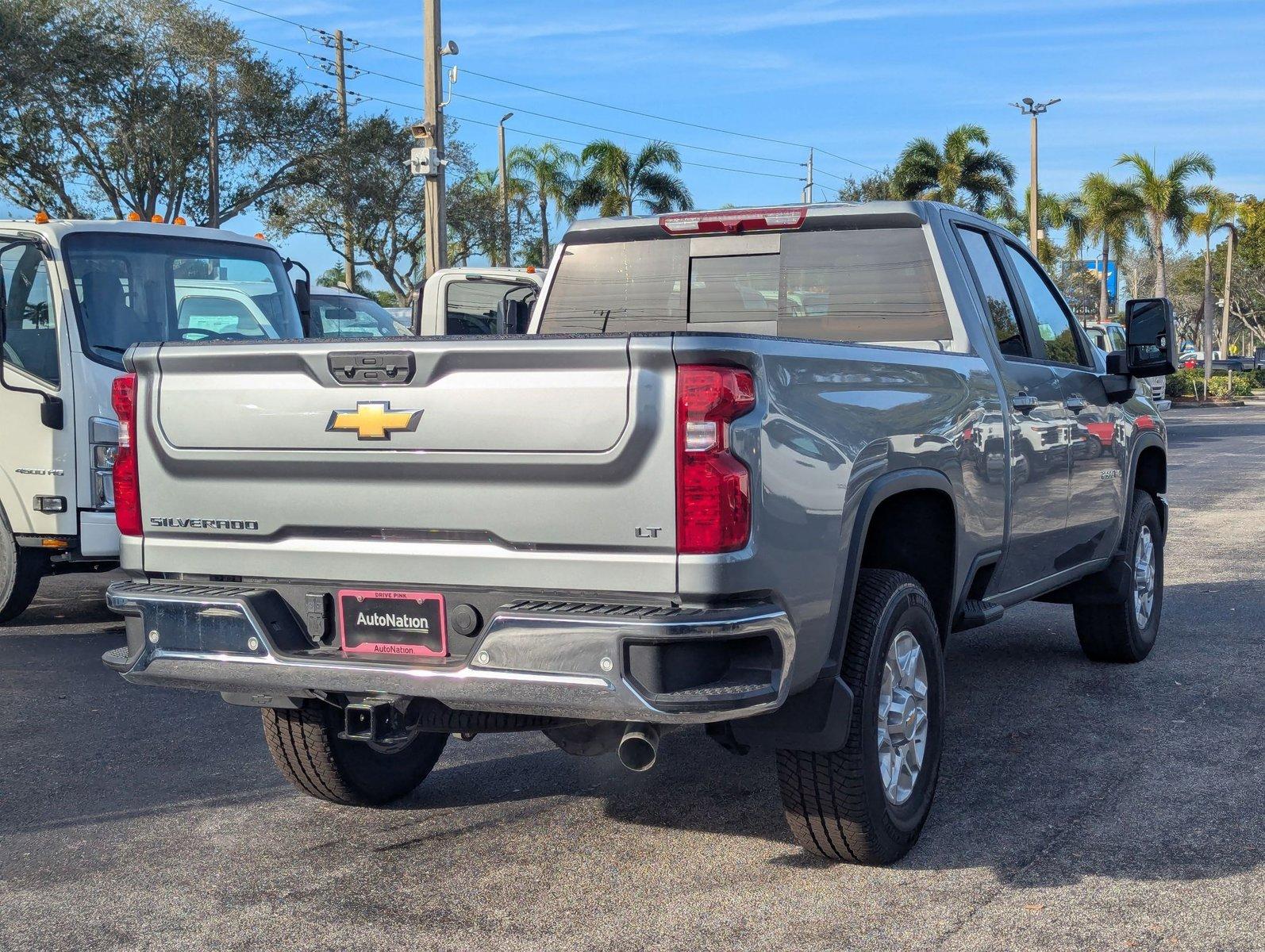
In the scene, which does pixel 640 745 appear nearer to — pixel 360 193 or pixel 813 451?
pixel 813 451

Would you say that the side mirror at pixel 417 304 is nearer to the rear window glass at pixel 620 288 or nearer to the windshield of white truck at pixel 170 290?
the windshield of white truck at pixel 170 290

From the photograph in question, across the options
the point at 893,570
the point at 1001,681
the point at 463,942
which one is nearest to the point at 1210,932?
the point at 893,570

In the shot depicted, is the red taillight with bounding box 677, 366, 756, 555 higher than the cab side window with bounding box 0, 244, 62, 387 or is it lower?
lower

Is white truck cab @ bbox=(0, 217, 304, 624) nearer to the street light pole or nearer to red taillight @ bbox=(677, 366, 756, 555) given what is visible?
red taillight @ bbox=(677, 366, 756, 555)

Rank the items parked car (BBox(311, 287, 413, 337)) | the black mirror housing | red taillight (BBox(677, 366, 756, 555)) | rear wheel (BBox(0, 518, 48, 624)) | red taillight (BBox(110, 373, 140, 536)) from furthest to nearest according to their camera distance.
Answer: parked car (BBox(311, 287, 413, 337)), rear wheel (BBox(0, 518, 48, 624)), the black mirror housing, red taillight (BBox(110, 373, 140, 536)), red taillight (BBox(677, 366, 756, 555))

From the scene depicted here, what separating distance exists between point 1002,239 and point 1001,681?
2.13 metres

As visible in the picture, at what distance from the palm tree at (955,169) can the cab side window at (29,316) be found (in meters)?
45.7

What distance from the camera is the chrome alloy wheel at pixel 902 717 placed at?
14.5 feet

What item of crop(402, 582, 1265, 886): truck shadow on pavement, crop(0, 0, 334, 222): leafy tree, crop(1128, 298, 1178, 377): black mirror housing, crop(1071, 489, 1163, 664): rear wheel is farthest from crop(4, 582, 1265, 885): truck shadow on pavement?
crop(0, 0, 334, 222): leafy tree

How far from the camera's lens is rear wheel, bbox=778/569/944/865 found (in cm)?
419

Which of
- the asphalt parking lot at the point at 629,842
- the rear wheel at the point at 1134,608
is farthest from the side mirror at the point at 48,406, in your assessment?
the rear wheel at the point at 1134,608

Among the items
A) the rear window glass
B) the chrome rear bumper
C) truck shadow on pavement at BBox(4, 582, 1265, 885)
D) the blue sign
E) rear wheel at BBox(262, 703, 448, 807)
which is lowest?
truck shadow on pavement at BBox(4, 582, 1265, 885)

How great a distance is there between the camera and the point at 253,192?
119 ft

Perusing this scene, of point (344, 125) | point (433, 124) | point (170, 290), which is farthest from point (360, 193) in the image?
point (170, 290)
